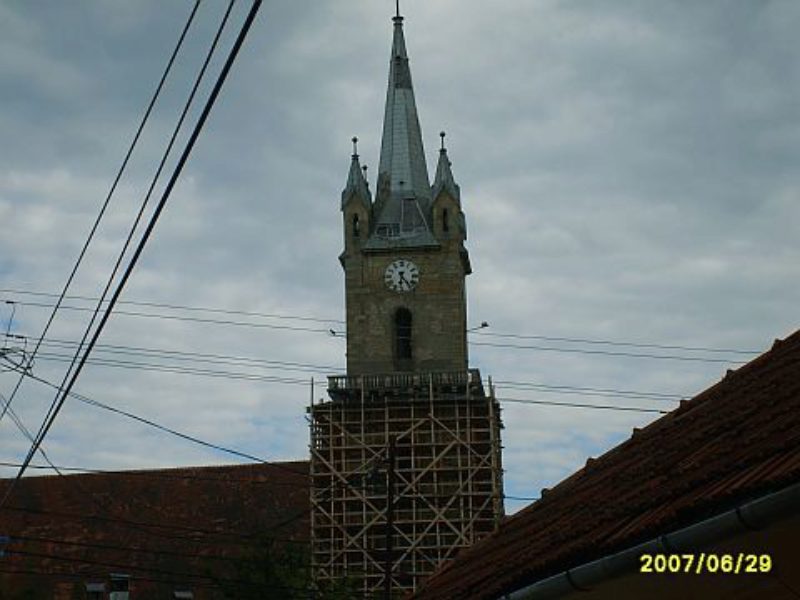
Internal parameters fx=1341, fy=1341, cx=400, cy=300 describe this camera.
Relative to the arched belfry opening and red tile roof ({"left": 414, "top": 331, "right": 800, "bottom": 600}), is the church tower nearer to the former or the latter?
the arched belfry opening

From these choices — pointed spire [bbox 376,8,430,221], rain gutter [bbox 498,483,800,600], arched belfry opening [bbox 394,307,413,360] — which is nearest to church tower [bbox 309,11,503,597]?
arched belfry opening [bbox 394,307,413,360]

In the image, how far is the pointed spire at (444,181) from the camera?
183 ft

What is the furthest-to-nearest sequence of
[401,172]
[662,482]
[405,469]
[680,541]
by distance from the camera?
[401,172] → [405,469] → [662,482] → [680,541]

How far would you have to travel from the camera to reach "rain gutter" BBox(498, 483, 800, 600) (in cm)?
731

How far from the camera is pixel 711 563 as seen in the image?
8.36 metres

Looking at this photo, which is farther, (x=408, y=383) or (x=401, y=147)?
(x=401, y=147)

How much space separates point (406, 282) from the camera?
54.1 meters

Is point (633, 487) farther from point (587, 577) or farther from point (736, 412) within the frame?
point (587, 577)

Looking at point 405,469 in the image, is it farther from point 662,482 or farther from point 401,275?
point 662,482

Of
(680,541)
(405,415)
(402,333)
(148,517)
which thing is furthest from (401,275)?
(680,541)

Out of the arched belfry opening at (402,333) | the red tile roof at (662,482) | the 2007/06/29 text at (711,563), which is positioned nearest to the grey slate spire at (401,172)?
the arched belfry opening at (402,333)

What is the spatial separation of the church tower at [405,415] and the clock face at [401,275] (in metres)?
0.04

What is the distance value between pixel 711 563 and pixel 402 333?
1780 inches

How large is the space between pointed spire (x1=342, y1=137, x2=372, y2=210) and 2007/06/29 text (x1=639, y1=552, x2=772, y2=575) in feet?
156
